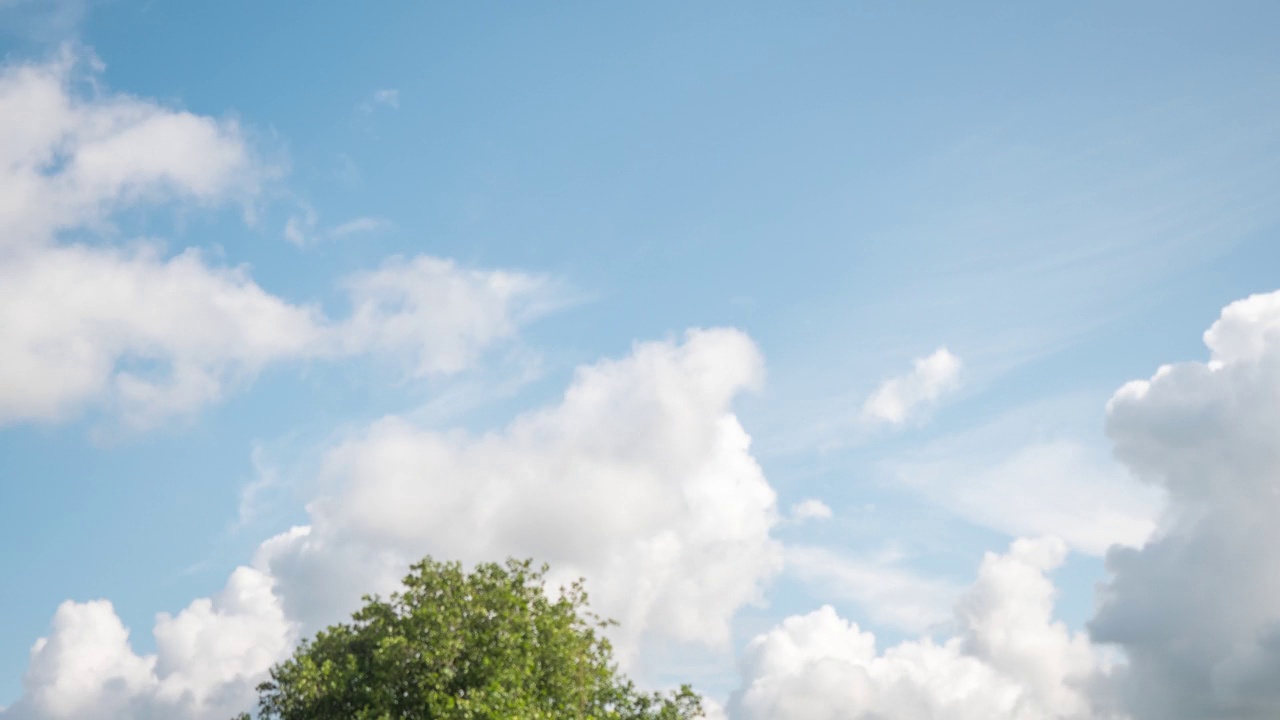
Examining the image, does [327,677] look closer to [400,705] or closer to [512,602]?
[400,705]

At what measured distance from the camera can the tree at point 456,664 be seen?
43312mm

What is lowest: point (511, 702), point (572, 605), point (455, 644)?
point (511, 702)

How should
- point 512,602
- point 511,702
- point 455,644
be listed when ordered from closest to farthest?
point 511,702 → point 455,644 → point 512,602

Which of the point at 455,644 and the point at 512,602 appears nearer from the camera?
the point at 455,644

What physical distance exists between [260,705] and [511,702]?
1307 cm

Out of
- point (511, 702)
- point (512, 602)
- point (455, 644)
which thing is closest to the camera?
point (511, 702)

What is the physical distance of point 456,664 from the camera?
44594mm

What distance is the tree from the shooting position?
4331cm

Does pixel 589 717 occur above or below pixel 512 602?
below

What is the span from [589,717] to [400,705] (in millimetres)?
8233

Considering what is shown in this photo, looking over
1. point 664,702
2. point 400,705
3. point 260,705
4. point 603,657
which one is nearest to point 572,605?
point 603,657

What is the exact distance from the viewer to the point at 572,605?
163 ft

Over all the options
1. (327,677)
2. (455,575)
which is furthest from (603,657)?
(327,677)

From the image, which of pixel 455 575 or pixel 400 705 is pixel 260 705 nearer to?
pixel 400 705
